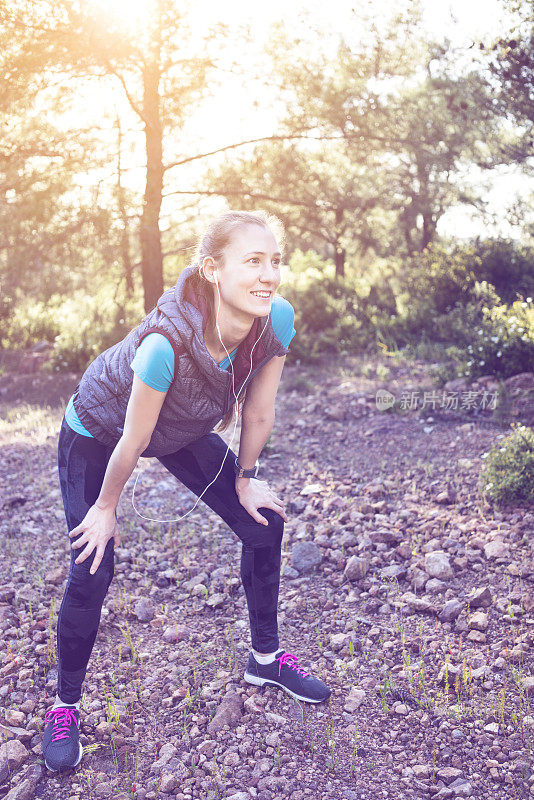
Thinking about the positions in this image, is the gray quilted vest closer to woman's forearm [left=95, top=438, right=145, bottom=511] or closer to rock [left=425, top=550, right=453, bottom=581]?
woman's forearm [left=95, top=438, right=145, bottom=511]

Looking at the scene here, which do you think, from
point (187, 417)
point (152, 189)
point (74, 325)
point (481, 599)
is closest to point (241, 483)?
point (187, 417)

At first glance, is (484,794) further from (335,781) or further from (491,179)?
(491,179)

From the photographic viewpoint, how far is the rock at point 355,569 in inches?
143

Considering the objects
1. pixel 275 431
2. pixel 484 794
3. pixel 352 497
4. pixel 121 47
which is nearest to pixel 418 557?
pixel 352 497

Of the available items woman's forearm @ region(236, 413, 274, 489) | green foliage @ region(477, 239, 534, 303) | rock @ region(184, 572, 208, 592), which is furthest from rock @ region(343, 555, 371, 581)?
green foliage @ region(477, 239, 534, 303)

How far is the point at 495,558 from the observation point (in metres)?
3.68

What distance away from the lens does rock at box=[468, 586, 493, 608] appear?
3299 millimetres

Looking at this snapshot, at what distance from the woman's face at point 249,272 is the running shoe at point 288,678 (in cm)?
145

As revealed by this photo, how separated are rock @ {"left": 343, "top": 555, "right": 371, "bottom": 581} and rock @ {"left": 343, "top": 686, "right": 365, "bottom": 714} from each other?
857 millimetres

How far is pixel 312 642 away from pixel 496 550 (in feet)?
3.83

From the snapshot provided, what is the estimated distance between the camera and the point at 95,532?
91.2 inches

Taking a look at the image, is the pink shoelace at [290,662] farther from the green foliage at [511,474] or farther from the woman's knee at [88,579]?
the green foliage at [511,474]

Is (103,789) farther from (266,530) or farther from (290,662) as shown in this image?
(266,530)

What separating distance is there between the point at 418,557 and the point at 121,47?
21.4 ft
